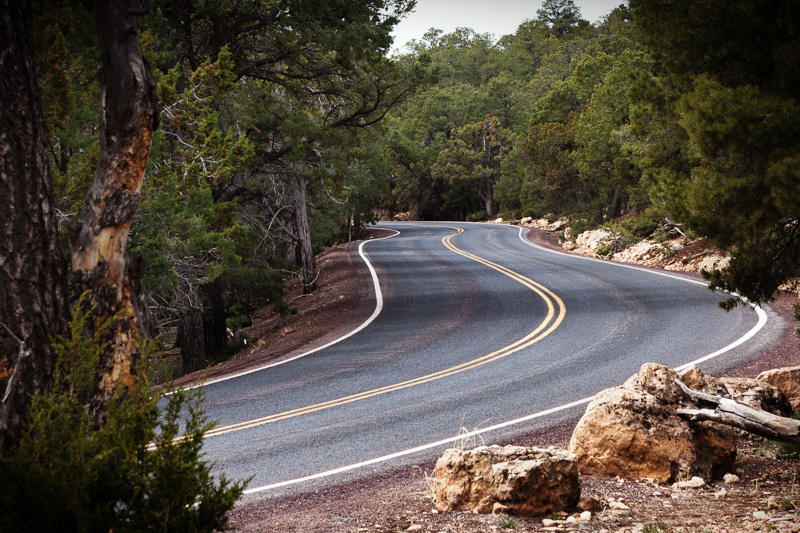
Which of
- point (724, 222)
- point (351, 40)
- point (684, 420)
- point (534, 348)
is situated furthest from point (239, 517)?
point (351, 40)

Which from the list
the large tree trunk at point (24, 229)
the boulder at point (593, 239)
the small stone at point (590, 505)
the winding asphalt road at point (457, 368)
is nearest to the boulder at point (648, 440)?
the small stone at point (590, 505)

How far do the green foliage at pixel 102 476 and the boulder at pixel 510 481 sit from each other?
2769 mm

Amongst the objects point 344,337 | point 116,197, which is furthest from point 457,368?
point 116,197

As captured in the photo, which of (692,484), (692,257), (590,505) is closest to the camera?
(590,505)

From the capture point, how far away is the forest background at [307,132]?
7164mm

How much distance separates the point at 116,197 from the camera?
18.9 feet

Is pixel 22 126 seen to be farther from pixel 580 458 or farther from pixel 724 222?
pixel 724 222

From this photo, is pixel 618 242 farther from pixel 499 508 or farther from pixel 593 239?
pixel 499 508

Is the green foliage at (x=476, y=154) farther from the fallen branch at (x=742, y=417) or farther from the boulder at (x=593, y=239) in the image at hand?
the fallen branch at (x=742, y=417)

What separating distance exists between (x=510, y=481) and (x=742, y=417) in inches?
101

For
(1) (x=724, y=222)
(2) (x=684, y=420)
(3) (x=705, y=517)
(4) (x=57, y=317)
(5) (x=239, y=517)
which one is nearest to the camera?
(4) (x=57, y=317)

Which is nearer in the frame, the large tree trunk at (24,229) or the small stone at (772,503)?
the large tree trunk at (24,229)

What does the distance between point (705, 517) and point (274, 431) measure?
17.0ft

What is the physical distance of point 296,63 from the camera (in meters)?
15.5
